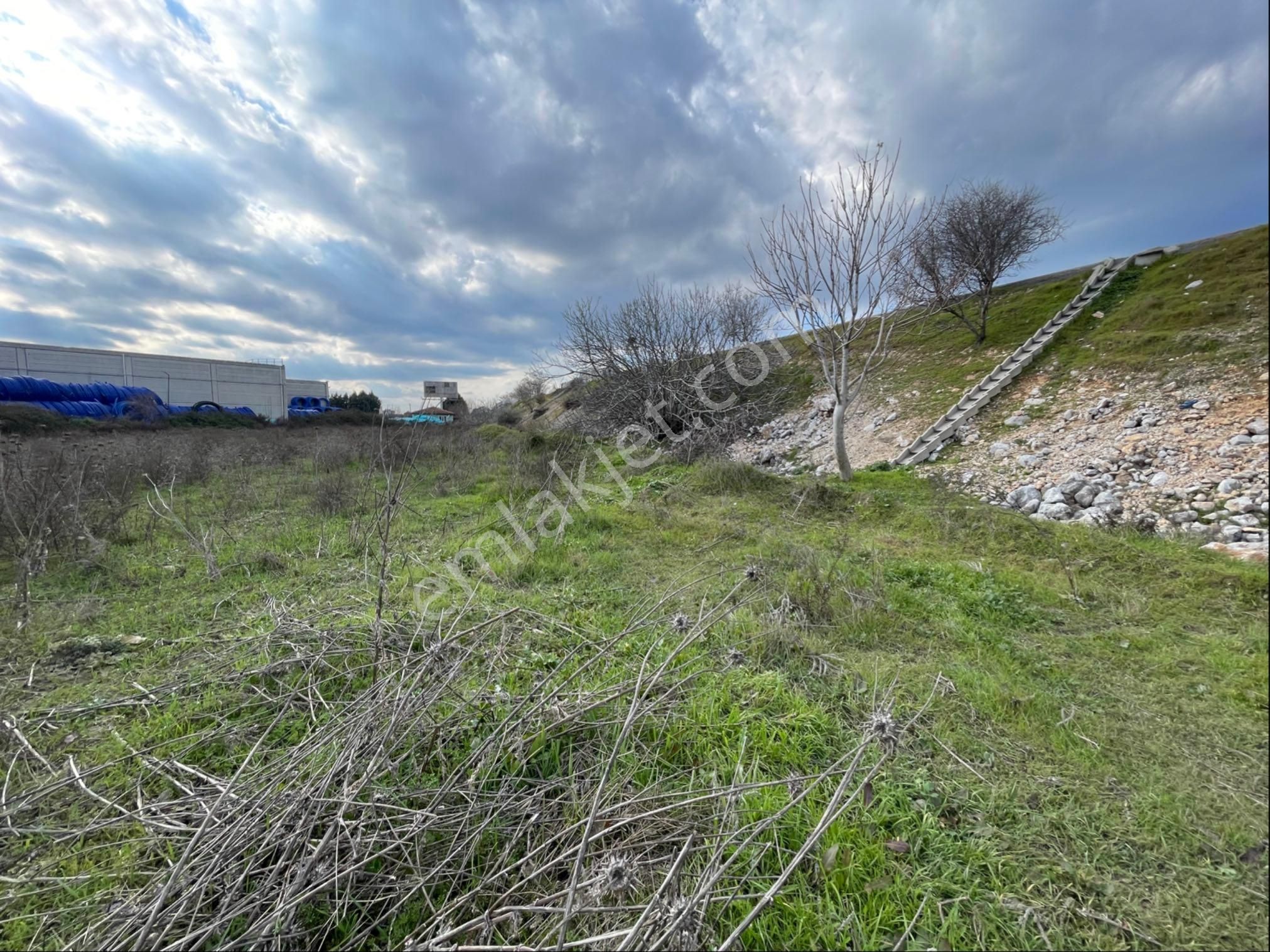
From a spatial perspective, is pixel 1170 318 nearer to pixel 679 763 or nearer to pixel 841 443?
pixel 679 763

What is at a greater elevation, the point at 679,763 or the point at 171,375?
the point at 171,375

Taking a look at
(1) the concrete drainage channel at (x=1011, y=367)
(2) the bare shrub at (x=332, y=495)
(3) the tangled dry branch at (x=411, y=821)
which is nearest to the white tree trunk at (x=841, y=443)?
(1) the concrete drainage channel at (x=1011, y=367)

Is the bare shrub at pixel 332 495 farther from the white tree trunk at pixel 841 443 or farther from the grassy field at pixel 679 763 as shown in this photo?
the white tree trunk at pixel 841 443

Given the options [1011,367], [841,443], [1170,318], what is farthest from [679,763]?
[841,443]

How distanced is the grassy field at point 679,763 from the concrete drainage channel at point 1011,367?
24cm

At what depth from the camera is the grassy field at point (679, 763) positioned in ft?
3.63

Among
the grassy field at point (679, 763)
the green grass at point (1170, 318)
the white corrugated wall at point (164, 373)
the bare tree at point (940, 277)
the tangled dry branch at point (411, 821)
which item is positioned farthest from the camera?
the white corrugated wall at point (164, 373)

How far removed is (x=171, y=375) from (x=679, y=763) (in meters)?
33.5

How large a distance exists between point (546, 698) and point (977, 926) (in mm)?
1472

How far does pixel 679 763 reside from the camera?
1941 millimetres

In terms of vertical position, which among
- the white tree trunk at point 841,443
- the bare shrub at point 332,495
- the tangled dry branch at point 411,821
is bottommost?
the tangled dry branch at point 411,821

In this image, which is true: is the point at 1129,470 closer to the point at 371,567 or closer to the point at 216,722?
the point at 216,722

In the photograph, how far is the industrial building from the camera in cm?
1852

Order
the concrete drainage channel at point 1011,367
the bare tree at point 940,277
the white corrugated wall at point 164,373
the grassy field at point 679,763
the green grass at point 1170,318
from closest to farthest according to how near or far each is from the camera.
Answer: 1. the green grass at point 1170,318
2. the grassy field at point 679,763
3. the concrete drainage channel at point 1011,367
4. the bare tree at point 940,277
5. the white corrugated wall at point 164,373
